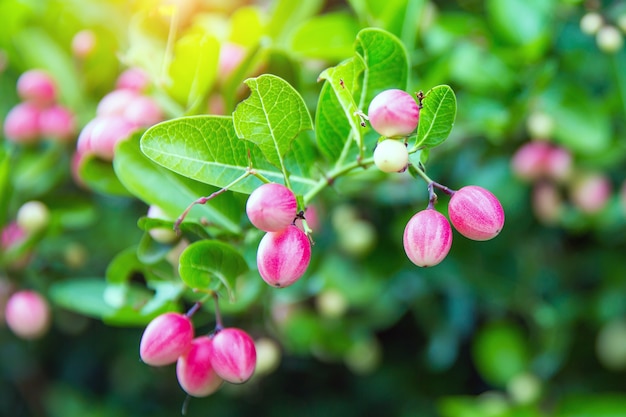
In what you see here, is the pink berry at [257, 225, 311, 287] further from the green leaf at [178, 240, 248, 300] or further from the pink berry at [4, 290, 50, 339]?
the pink berry at [4, 290, 50, 339]

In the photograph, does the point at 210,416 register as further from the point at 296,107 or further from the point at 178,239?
the point at 296,107

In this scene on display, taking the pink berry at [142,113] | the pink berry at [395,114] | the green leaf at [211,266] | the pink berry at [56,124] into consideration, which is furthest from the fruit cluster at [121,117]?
the pink berry at [395,114]

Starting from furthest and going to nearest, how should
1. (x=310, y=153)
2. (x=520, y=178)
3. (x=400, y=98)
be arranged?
(x=520, y=178) < (x=310, y=153) < (x=400, y=98)

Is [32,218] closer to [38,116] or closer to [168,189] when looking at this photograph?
[38,116]

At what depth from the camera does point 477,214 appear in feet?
1.93

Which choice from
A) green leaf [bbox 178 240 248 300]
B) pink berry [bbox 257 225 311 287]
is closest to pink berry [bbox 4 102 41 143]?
green leaf [bbox 178 240 248 300]

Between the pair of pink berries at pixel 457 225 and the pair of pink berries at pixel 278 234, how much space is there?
97mm

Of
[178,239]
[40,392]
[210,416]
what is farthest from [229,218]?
[40,392]

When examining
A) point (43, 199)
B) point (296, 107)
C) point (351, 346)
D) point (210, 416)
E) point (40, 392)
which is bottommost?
point (40, 392)

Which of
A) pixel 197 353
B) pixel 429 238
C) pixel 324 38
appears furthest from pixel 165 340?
pixel 324 38

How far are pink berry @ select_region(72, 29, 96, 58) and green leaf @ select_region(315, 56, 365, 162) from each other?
24.2 inches

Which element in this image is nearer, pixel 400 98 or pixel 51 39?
pixel 400 98

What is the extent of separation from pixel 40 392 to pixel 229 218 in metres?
1.24

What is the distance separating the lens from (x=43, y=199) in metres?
1.10
